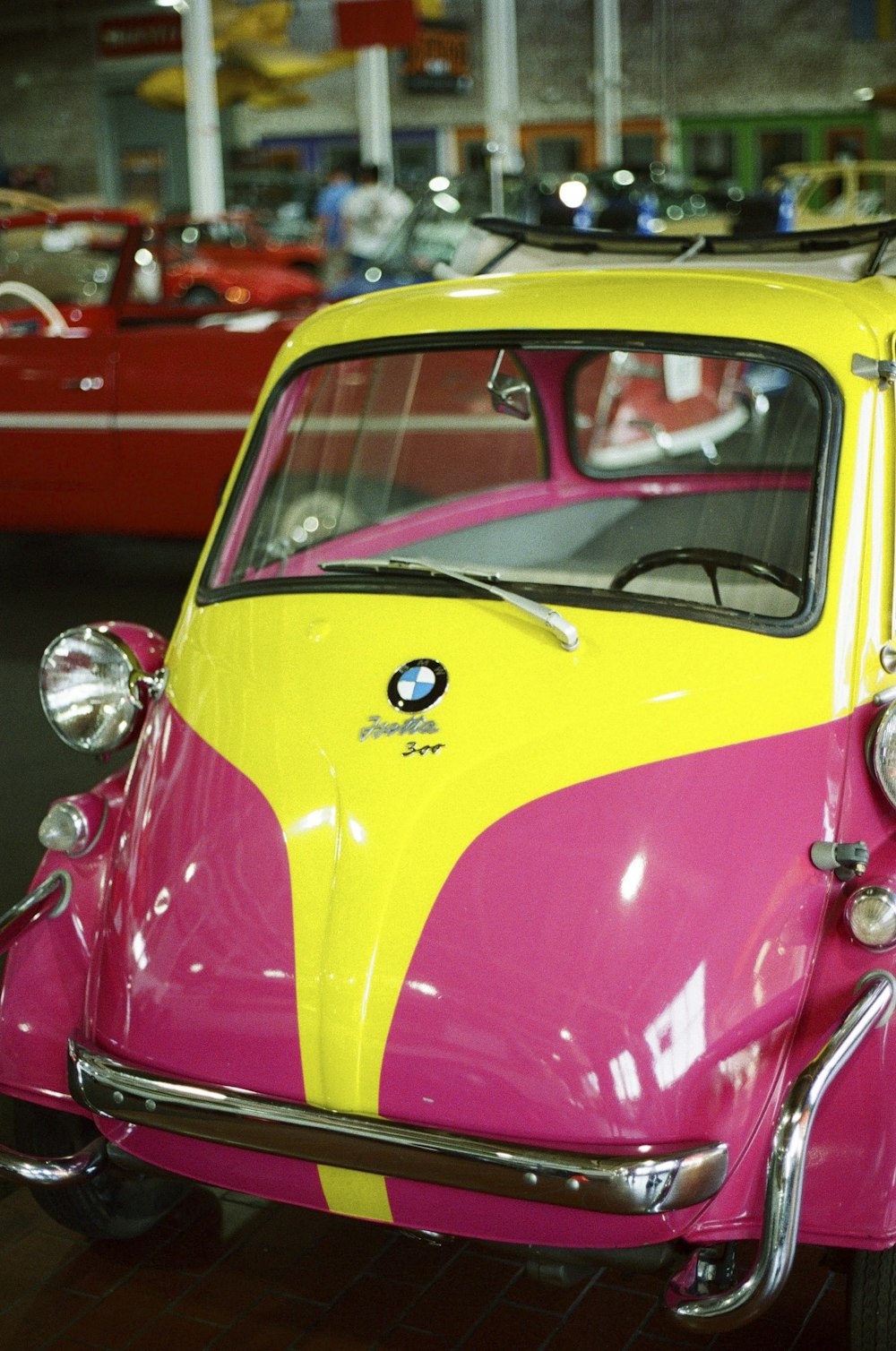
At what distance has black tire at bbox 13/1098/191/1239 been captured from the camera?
2658 mm

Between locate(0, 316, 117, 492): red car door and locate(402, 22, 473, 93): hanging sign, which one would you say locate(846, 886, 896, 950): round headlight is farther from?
locate(402, 22, 473, 93): hanging sign

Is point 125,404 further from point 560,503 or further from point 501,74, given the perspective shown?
point 501,74

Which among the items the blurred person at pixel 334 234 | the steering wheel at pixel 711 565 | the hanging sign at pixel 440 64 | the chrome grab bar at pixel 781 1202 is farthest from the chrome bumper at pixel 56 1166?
the hanging sign at pixel 440 64

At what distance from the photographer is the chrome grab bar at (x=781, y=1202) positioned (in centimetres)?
207

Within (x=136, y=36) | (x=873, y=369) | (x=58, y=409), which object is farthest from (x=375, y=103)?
(x=873, y=369)

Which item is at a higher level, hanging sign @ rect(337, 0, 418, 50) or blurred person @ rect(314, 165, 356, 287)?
hanging sign @ rect(337, 0, 418, 50)

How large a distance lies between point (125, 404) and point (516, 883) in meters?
5.41

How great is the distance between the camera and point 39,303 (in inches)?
314

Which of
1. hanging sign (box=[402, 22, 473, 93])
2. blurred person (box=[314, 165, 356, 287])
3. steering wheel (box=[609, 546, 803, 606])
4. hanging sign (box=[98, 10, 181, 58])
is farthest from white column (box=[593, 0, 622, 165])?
steering wheel (box=[609, 546, 803, 606])

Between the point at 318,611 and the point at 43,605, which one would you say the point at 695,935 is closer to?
the point at 318,611

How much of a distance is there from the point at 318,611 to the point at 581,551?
132 cm

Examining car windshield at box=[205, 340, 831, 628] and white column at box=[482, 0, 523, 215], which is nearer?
car windshield at box=[205, 340, 831, 628]

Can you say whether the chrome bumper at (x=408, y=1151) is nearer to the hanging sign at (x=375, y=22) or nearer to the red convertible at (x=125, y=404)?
the red convertible at (x=125, y=404)

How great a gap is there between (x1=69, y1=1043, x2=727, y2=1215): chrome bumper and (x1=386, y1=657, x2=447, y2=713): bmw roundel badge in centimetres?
67
